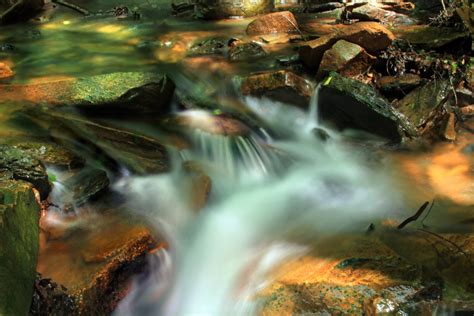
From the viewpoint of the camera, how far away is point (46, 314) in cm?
293

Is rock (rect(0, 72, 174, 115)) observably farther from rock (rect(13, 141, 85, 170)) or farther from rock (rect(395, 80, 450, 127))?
rock (rect(395, 80, 450, 127))

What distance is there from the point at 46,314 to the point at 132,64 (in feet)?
19.4

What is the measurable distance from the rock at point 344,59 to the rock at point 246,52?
5.98 ft

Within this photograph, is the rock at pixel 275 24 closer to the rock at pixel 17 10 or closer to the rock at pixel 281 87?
the rock at pixel 281 87

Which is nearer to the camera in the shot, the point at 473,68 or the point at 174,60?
the point at 473,68

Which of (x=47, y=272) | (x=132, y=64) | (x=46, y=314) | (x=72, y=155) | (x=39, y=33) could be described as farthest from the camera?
(x=39, y=33)

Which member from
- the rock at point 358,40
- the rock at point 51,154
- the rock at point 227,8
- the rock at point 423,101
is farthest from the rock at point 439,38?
the rock at point 51,154

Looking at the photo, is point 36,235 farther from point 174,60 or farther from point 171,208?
point 174,60

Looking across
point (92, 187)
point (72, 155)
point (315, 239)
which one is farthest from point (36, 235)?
point (315, 239)

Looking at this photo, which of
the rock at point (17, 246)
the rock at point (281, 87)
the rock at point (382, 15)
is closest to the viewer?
the rock at point (17, 246)

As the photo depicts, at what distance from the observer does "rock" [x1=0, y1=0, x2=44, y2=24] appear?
11836mm

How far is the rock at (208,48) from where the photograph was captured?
27.6 ft

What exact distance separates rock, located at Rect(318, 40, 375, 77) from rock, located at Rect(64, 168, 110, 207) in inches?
151

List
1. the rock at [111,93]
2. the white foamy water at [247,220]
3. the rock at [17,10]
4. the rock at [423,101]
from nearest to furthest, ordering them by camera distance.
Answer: the white foamy water at [247,220], the rock at [111,93], the rock at [423,101], the rock at [17,10]
